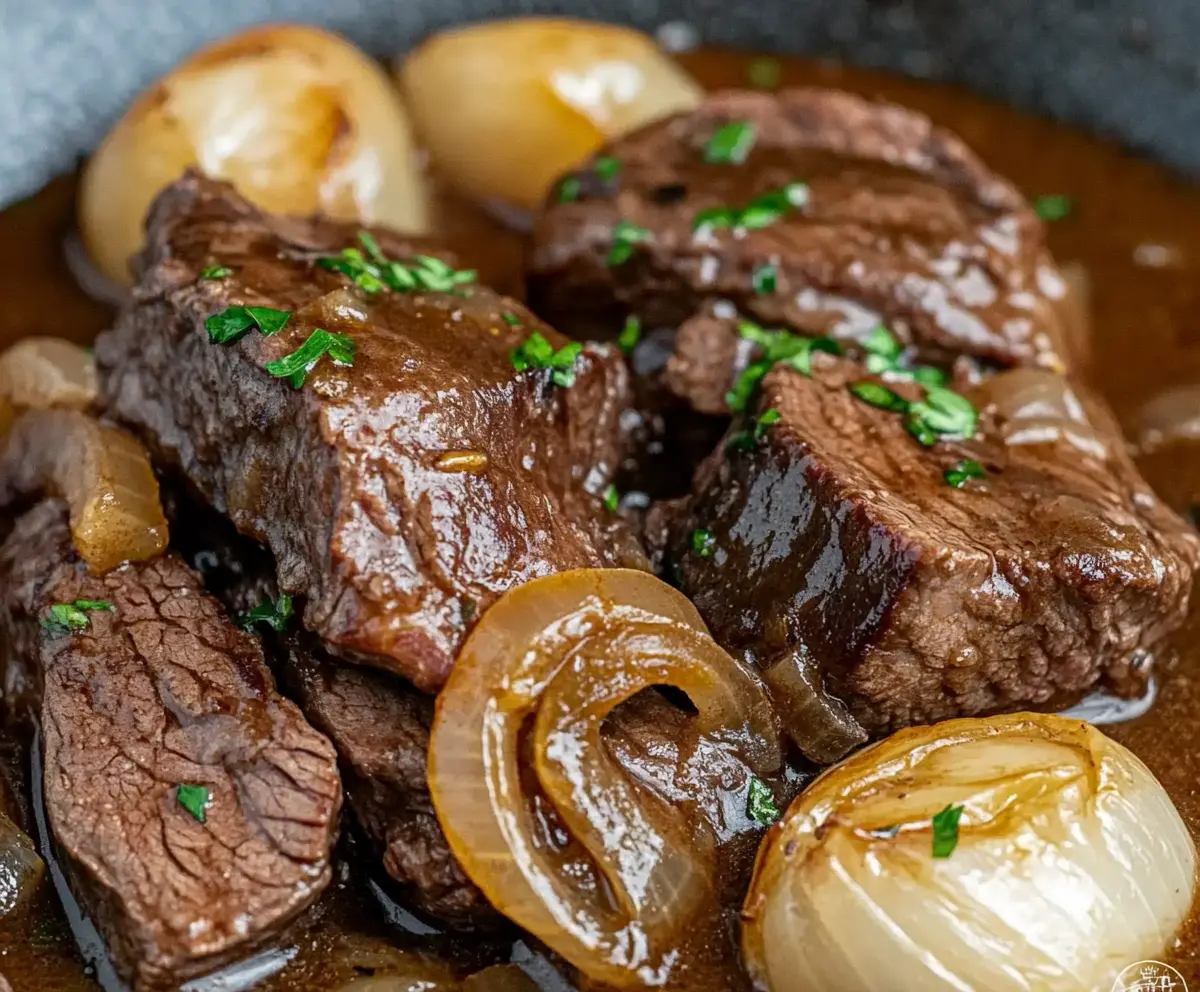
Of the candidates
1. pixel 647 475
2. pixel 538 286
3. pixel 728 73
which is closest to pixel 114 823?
pixel 647 475

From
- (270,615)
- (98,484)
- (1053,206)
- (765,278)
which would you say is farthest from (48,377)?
(1053,206)

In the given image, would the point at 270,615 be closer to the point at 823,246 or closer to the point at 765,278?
the point at 765,278

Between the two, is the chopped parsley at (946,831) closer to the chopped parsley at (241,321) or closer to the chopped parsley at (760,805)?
the chopped parsley at (760,805)

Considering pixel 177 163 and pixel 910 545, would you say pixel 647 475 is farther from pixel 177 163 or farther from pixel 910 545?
pixel 177 163

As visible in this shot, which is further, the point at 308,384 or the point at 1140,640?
the point at 1140,640

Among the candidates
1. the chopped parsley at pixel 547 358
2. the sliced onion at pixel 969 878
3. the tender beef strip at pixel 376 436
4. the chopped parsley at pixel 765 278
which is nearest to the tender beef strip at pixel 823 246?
the chopped parsley at pixel 765 278
